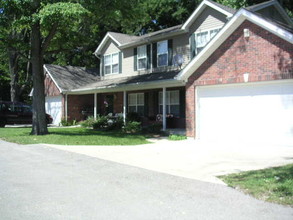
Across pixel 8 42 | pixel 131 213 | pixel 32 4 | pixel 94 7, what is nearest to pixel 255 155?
pixel 131 213

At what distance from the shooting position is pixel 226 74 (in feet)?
43.9

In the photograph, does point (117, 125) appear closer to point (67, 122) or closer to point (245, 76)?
point (67, 122)

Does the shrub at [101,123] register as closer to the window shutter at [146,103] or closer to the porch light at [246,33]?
the window shutter at [146,103]

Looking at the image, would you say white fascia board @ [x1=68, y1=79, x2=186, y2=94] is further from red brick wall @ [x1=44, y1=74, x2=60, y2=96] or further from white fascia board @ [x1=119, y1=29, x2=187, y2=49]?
red brick wall @ [x1=44, y1=74, x2=60, y2=96]

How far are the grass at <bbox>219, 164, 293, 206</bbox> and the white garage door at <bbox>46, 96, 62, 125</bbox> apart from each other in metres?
22.0

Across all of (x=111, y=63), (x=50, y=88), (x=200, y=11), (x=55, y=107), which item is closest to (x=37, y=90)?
(x=111, y=63)

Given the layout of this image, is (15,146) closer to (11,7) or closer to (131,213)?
(11,7)

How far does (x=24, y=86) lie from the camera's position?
3566 cm

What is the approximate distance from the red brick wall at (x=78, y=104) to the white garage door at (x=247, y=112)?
47.6ft

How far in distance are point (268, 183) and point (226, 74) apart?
757 cm

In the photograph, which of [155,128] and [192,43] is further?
[192,43]

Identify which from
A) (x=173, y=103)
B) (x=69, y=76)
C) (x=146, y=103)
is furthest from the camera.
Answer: (x=69, y=76)

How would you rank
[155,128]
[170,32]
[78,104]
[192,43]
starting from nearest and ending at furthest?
[155,128] → [192,43] → [170,32] → [78,104]

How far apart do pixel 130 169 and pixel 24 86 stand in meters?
30.5
